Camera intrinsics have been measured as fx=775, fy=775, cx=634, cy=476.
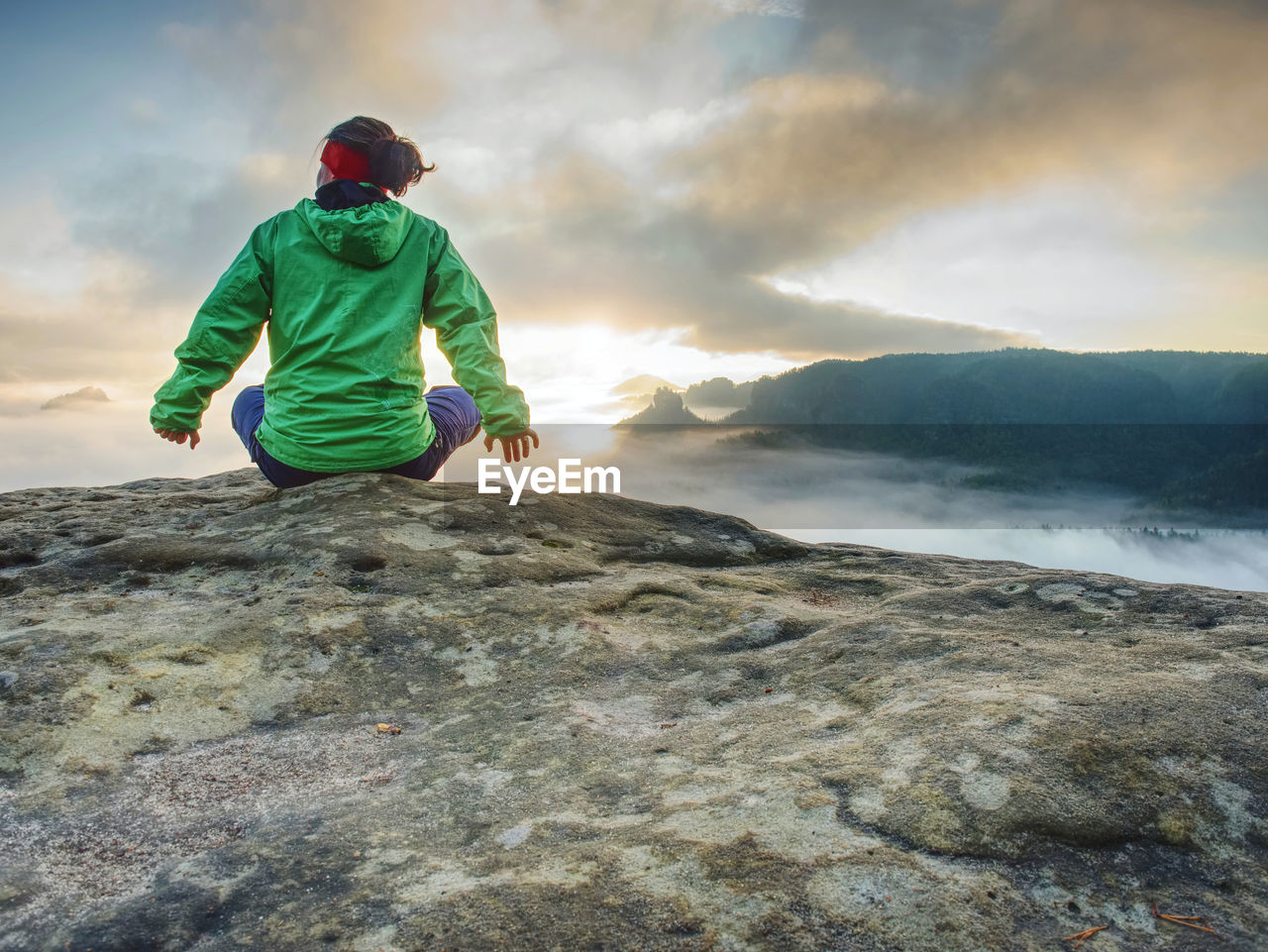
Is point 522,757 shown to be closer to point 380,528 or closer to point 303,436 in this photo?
point 380,528

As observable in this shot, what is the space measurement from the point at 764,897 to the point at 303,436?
16.1 feet

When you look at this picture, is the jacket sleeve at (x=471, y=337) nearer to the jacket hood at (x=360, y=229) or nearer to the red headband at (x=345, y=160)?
the jacket hood at (x=360, y=229)

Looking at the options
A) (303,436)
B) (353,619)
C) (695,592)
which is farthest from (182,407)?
(695,592)

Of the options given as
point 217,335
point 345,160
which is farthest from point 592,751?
point 345,160

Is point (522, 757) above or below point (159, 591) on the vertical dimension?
below

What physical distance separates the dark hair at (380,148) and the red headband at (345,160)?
34 mm

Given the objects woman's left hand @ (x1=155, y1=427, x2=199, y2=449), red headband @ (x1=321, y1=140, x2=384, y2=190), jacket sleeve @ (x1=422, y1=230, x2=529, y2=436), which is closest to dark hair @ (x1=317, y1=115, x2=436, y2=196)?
red headband @ (x1=321, y1=140, x2=384, y2=190)

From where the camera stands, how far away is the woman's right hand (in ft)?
18.3

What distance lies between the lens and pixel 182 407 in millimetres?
5488

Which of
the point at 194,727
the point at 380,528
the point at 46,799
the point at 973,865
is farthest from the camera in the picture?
the point at 380,528

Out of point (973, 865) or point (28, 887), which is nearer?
point (973, 865)

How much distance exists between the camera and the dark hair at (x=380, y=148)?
5.49m

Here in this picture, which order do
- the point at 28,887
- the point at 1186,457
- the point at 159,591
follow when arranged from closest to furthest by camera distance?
the point at 28,887 → the point at 159,591 → the point at 1186,457

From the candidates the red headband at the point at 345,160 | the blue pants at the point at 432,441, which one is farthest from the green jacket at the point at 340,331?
the red headband at the point at 345,160
